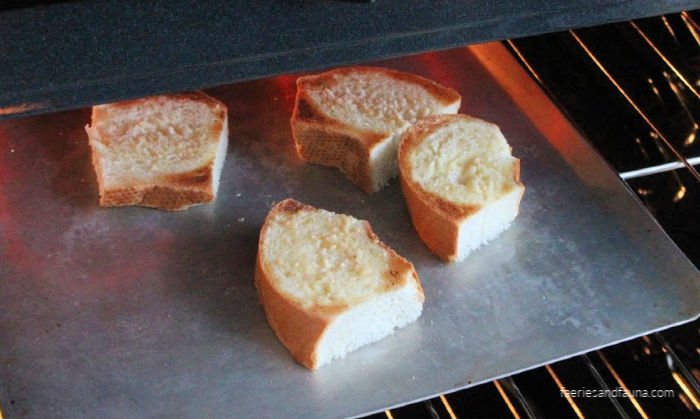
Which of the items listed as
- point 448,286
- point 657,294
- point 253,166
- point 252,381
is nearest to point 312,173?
point 253,166

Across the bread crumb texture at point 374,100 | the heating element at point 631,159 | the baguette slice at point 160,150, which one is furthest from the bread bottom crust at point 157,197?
the heating element at point 631,159

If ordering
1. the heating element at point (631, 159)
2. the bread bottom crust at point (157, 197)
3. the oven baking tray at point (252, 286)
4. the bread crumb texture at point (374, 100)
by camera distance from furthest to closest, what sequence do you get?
the bread crumb texture at point (374, 100) → the bread bottom crust at point (157, 197) → the heating element at point (631, 159) → the oven baking tray at point (252, 286)

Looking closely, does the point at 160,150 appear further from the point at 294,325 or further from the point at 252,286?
the point at 294,325

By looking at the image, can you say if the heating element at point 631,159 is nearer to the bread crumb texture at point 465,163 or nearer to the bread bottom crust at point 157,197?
the bread crumb texture at point 465,163

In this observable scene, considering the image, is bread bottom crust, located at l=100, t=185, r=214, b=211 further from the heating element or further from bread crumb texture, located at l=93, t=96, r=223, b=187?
the heating element

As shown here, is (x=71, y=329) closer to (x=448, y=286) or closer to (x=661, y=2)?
(x=448, y=286)

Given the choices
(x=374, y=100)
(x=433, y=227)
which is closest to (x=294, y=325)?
(x=433, y=227)
